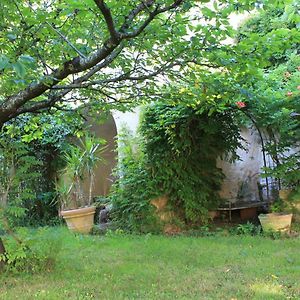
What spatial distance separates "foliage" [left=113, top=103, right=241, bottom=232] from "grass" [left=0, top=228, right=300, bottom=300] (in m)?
1.09

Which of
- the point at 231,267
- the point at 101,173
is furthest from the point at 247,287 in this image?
the point at 101,173

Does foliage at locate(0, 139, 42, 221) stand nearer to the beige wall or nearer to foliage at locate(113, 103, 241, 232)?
foliage at locate(113, 103, 241, 232)

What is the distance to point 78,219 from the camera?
22.1 feet

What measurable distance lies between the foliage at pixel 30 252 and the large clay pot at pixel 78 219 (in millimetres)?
2473

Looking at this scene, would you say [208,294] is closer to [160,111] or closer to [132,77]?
[132,77]

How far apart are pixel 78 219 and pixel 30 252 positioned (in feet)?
9.06

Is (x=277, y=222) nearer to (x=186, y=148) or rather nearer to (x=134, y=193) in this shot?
(x=186, y=148)

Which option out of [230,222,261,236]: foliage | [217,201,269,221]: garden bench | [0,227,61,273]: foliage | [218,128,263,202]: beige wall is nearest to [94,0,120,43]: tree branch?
[0,227,61,273]: foliage

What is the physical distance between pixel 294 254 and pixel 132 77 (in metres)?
2.90

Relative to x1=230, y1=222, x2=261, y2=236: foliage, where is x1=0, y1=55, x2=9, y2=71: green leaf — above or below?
above

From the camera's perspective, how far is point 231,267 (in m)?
4.11

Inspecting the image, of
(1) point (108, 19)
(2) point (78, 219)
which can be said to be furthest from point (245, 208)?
(1) point (108, 19)

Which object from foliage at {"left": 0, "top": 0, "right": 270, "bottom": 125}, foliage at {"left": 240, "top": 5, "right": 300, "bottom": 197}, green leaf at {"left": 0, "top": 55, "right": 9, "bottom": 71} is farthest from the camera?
foliage at {"left": 240, "top": 5, "right": 300, "bottom": 197}

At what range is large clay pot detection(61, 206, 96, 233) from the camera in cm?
671
